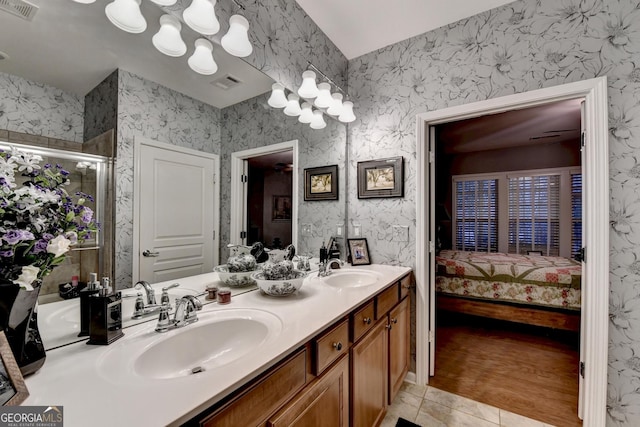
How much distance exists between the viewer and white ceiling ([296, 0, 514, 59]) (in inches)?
72.6

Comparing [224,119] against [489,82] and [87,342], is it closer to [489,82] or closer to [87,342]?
[87,342]

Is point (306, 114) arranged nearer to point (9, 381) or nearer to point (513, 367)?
point (9, 381)

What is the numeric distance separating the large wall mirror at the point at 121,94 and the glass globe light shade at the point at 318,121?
1.73ft

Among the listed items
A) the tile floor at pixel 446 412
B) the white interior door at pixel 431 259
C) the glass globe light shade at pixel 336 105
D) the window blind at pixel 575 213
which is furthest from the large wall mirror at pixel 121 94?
the window blind at pixel 575 213

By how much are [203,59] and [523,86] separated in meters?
1.90

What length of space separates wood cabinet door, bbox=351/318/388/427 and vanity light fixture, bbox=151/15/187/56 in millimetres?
1545

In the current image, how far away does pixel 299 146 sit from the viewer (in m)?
1.98

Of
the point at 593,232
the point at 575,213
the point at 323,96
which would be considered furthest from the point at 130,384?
the point at 575,213

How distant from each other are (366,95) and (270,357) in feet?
7.20

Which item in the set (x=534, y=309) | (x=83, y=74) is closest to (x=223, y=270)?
(x=83, y=74)

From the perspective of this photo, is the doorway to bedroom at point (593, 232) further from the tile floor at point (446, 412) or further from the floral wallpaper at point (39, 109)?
the floral wallpaper at point (39, 109)

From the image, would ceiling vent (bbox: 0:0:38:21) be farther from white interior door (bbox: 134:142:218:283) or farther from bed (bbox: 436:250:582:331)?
bed (bbox: 436:250:582:331)

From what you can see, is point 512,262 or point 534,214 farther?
point 534,214

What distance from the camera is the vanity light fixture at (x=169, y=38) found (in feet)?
3.80
